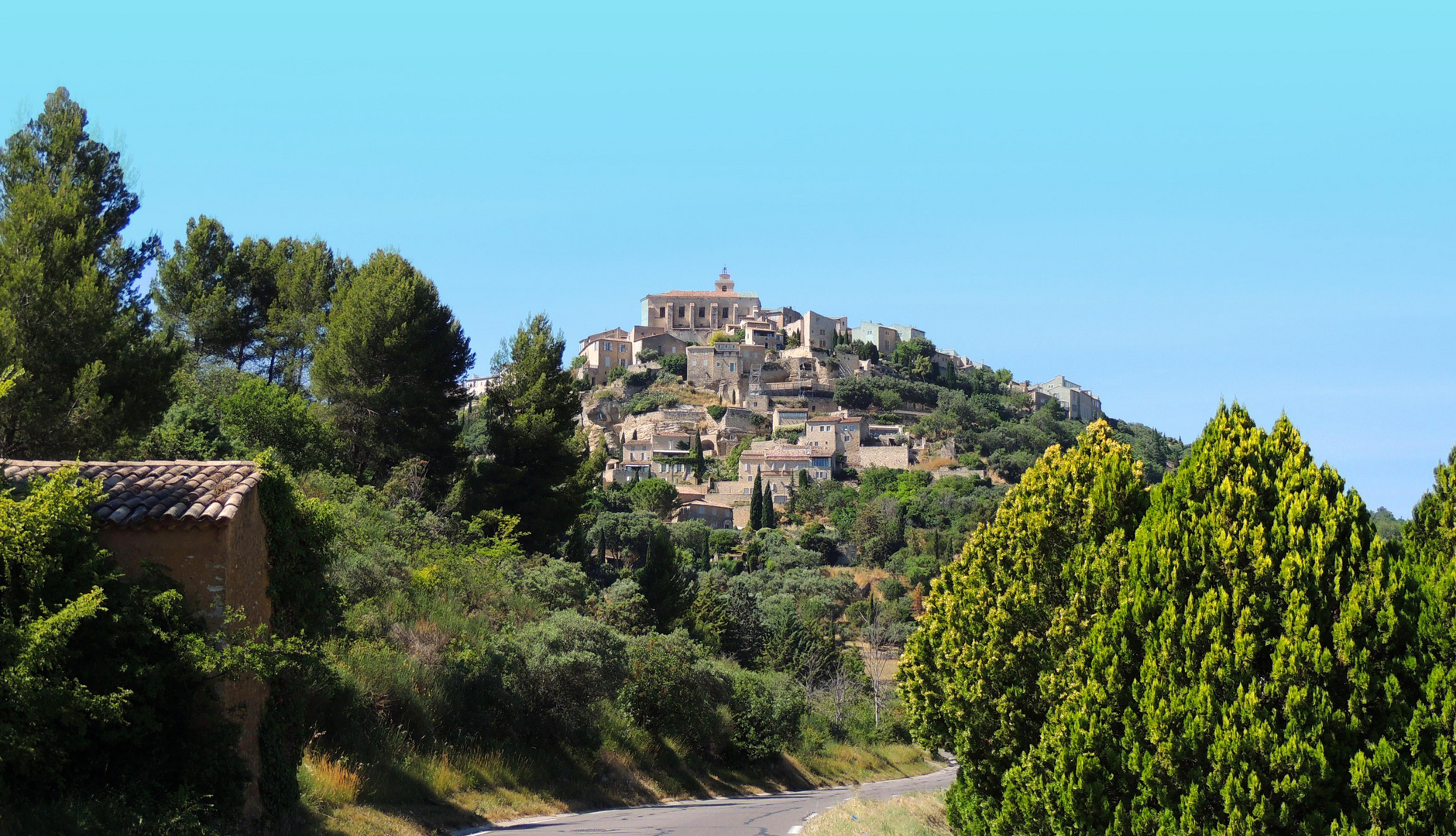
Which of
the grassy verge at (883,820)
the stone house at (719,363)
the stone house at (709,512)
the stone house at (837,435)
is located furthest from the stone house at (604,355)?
the grassy verge at (883,820)

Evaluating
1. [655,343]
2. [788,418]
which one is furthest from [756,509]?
[655,343]

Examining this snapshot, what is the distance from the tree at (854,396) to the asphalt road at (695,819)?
100 metres

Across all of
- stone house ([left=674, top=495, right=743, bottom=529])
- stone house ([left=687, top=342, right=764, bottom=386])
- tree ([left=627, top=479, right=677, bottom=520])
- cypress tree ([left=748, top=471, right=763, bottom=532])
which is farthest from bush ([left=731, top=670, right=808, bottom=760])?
stone house ([left=687, top=342, right=764, bottom=386])

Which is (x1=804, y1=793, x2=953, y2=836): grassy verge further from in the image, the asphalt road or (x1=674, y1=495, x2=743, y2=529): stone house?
(x1=674, y1=495, x2=743, y2=529): stone house

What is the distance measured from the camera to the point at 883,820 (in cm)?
1529

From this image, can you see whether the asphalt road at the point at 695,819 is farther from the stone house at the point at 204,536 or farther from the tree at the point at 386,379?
the tree at the point at 386,379

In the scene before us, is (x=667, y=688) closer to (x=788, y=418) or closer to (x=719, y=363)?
(x=788, y=418)

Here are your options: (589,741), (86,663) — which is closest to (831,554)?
(589,741)

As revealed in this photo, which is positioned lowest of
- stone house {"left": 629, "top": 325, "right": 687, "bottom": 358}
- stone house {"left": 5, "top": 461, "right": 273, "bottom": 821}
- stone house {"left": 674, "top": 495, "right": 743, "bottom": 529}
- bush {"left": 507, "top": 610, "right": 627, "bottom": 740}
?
bush {"left": 507, "top": 610, "right": 627, "bottom": 740}

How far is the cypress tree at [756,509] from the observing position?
93.3 m

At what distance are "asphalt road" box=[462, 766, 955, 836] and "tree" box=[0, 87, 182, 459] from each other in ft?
34.0

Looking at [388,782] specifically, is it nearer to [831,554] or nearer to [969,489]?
[831,554]

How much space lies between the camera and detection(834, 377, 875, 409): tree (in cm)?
12369

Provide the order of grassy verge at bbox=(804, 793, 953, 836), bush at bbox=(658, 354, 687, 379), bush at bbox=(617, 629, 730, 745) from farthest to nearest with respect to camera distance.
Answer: bush at bbox=(658, 354, 687, 379)
bush at bbox=(617, 629, 730, 745)
grassy verge at bbox=(804, 793, 953, 836)
